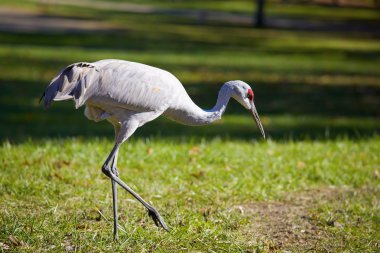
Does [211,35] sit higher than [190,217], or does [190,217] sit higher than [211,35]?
[190,217]

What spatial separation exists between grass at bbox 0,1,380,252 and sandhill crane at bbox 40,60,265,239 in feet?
1.67

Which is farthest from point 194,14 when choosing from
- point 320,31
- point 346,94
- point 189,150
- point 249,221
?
point 249,221

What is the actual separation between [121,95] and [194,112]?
1.99ft

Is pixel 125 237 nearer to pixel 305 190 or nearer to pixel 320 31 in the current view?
pixel 305 190

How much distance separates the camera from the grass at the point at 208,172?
208 inches

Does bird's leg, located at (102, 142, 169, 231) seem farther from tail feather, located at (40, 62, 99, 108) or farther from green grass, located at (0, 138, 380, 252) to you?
tail feather, located at (40, 62, 99, 108)

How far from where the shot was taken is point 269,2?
43531mm

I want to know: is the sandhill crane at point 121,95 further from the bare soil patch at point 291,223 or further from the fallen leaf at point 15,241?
the bare soil patch at point 291,223

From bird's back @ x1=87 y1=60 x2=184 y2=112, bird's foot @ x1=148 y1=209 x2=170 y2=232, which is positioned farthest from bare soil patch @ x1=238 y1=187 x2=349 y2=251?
bird's back @ x1=87 y1=60 x2=184 y2=112

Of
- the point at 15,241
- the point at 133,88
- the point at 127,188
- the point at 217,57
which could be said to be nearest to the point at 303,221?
the point at 127,188

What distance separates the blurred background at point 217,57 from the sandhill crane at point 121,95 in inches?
172

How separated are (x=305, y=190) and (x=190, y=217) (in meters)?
1.76

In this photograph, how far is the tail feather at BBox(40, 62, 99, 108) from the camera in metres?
4.95

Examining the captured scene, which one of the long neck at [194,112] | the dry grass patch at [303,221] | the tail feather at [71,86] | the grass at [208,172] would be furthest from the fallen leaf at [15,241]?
the dry grass patch at [303,221]
